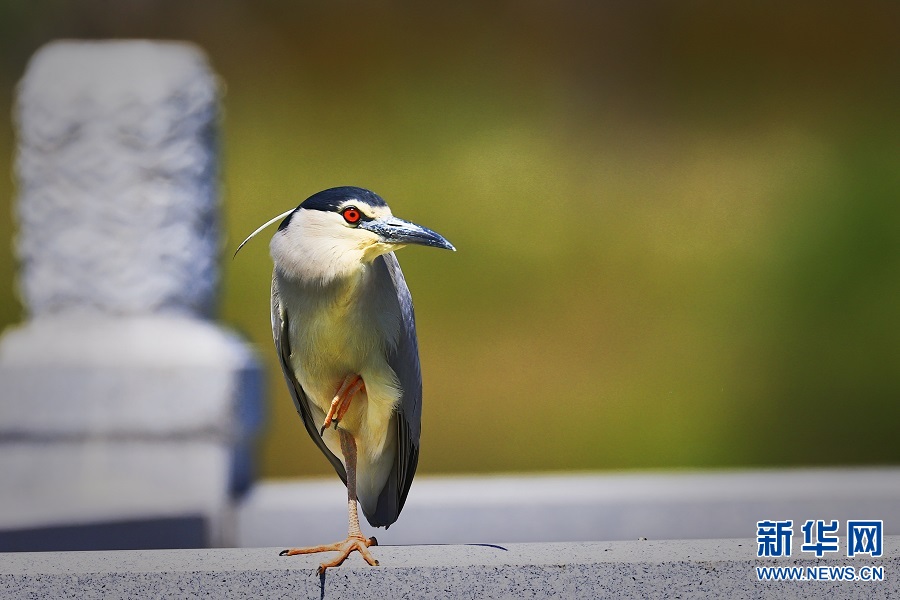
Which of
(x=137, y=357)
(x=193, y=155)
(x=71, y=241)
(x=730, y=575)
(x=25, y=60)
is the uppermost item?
(x=25, y=60)

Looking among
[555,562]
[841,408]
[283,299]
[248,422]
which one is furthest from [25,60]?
[841,408]

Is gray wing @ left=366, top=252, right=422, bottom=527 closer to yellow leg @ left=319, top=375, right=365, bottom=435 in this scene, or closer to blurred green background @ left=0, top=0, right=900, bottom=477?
yellow leg @ left=319, top=375, right=365, bottom=435

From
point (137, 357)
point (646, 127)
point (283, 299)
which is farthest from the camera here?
point (646, 127)

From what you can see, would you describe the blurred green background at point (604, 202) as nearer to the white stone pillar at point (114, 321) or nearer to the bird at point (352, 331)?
the white stone pillar at point (114, 321)

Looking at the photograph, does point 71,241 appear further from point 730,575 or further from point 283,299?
point 730,575

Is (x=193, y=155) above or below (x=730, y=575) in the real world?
above

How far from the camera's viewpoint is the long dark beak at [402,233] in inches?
52.2

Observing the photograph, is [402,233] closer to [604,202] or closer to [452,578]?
[452,578]

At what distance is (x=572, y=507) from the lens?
100 inches

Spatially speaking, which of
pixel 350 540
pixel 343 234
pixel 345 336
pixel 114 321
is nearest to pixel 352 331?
pixel 345 336

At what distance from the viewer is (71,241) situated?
2406 millimetres

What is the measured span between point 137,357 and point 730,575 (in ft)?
5.18

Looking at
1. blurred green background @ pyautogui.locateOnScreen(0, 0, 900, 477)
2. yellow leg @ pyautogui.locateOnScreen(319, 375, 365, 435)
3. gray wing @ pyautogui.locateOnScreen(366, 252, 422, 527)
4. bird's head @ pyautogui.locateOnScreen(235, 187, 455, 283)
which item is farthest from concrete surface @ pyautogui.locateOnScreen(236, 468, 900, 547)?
bird's head @ pyautogui.locateOnScreen(235, 187, 455, 283)

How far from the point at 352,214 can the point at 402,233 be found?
0.27 ft
